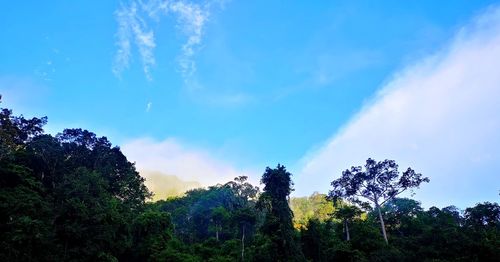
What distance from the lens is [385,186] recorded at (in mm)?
37406

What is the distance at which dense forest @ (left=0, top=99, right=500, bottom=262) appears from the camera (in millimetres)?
26203

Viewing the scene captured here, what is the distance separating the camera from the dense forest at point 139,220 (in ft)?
86.0

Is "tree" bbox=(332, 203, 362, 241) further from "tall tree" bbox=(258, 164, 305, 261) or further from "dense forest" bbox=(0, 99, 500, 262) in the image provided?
"tall tree" bbox=(258, 164, 305, 261)

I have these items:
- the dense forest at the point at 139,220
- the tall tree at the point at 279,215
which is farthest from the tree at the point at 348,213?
the tall tree at the point at 279,215

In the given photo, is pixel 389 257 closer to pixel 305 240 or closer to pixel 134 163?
pixel 305 240

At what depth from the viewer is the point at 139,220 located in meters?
37.1

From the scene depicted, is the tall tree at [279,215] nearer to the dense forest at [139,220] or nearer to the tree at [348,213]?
the dense forest at [139,220]

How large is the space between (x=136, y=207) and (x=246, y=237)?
15072mm

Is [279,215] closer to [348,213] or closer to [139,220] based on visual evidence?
[348,213]

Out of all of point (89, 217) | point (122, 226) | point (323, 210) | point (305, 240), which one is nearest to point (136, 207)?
point (122, 226)

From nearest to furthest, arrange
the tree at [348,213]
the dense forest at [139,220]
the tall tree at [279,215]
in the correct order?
the dense forest at [139,220] → the tall tree at [279,215] → the tree at [348,213]

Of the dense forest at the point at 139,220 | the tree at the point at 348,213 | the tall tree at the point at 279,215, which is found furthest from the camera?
the tree at the point at 348,213

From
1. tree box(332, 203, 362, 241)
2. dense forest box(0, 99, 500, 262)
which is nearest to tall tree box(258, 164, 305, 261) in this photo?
dense forest box(0, 99, 500, 262)

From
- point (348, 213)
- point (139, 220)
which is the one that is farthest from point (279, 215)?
point (139, 220)
